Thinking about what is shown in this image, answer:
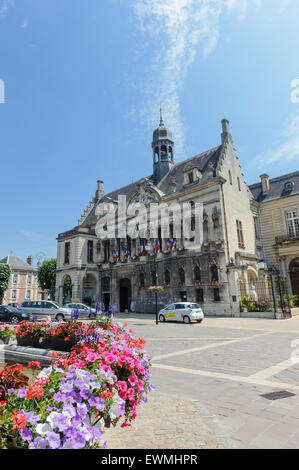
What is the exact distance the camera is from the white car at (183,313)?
20109mm

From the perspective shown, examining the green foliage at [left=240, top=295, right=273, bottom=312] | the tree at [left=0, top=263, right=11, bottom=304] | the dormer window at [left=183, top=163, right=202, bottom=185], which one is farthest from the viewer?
the tree at [left=0, top=263, right=11, bottom=304]

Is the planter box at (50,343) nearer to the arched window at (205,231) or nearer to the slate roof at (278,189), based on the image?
the arched window at (205,231)

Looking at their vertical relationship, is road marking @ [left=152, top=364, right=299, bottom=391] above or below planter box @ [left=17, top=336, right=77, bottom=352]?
below

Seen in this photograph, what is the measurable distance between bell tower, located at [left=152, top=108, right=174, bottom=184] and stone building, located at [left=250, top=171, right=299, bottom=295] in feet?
40.3

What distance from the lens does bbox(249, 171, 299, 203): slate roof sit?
31.6 meters

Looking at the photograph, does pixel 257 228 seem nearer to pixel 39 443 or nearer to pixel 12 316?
pixel 12 316

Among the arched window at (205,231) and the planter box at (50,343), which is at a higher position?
the arched window at (205,231)

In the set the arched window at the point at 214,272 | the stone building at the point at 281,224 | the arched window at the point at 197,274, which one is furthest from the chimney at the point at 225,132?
the arched window at the point at 197,274

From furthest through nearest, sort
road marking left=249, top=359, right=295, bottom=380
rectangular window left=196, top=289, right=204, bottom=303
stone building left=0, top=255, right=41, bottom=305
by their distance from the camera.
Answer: stone building left=0, top=255, right=41, bottom=305
rectangular window left=196, top=289, right=204, bottom=303
road marking left=249, top=359, right=295, bottom=380

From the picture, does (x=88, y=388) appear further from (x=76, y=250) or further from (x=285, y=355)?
(x=76, y=250)

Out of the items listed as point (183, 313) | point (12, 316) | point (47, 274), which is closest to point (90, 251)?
point (47, 274)

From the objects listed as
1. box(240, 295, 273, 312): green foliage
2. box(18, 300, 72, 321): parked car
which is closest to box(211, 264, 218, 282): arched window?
box(240, 295, 273, 312): green foliage

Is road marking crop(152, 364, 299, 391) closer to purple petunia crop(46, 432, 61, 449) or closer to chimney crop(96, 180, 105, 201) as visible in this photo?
purple petunia crop(46, 432, 61, 449)

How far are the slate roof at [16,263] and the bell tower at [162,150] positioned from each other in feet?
125
